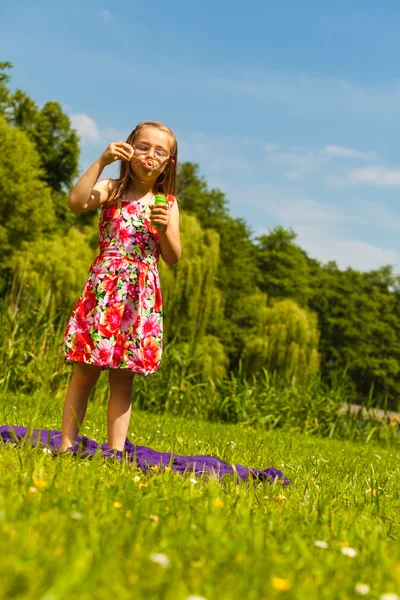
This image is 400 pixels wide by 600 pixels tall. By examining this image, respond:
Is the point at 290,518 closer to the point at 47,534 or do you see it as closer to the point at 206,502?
the point at 206,502

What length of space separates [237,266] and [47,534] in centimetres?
3362

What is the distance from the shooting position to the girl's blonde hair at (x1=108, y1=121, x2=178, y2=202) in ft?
11.9

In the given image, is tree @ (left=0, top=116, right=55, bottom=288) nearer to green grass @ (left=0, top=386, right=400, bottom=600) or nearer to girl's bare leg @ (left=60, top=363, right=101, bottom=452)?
girl's bare leg @ (left=60, top=363, right=101, bottom=452)

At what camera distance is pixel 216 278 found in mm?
27109

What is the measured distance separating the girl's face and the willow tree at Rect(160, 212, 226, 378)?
19443mm

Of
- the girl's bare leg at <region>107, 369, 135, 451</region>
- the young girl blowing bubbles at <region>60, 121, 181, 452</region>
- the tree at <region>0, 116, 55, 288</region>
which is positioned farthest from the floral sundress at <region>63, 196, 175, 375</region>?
the tree at <region>0, 116, 55, 288</region>

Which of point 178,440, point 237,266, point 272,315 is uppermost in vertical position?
point 237,266

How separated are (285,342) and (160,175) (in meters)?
25.5

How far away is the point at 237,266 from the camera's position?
35.0 meters

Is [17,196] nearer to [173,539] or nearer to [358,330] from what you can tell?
[358,330]

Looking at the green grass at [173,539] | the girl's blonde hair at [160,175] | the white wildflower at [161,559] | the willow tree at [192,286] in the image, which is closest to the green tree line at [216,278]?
the willow tree at [192,286]

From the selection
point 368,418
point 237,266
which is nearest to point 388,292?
point 237,266

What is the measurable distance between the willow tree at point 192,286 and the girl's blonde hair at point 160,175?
1925 cm

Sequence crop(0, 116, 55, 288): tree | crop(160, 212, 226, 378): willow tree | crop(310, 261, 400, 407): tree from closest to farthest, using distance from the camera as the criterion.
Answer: crop(160, 212, 226, 378): willow tree < crop(0, 116, 55, 288): tree < crop(310, 261, 400, 407): tree
